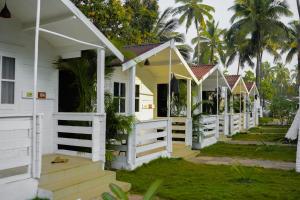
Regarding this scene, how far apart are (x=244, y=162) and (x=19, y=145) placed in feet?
24.0

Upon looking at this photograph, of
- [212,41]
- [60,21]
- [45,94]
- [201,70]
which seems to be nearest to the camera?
[60,21]

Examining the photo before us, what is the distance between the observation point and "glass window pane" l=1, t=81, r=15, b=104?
23.0ft

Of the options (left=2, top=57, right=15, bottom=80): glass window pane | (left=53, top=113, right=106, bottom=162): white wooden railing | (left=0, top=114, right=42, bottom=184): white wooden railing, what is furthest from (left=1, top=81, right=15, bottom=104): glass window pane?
(left=0, top=114, right=42, bottom=184): white wooden railing

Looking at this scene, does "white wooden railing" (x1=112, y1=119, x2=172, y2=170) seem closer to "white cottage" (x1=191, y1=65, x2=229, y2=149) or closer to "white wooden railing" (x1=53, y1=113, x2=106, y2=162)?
"white wooden railing" (x1=53, y1=113, x2=106, y2=162)

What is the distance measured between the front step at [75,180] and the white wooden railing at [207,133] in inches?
264

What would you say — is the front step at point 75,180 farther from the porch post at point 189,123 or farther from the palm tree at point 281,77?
the palm tree at point 281,77

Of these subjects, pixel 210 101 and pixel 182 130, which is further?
pixel 210 101

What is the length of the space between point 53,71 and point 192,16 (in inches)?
1176

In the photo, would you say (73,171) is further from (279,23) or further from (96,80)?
(279,23)

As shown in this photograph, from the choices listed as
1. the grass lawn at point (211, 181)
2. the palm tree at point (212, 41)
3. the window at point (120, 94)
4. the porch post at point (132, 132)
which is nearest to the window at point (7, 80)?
the porch post at point (132, 132)

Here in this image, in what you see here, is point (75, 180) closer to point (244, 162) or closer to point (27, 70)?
point (27, 70)

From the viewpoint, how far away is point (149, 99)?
12.9m

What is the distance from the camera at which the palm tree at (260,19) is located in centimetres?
3312

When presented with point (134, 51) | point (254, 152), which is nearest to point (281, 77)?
point (254, 152)
